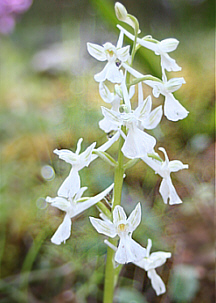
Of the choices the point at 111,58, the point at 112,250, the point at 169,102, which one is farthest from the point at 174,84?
the point at 112,250

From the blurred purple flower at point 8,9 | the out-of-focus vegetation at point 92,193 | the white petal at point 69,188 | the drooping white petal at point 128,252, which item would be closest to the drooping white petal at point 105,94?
the white petal at point 69,188

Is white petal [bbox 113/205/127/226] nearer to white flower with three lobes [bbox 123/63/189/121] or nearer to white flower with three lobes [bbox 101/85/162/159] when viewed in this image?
white flower with three lobes [bbox 101/85/162/159]

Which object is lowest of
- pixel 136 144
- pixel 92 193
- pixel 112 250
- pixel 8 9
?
pixel 112 250

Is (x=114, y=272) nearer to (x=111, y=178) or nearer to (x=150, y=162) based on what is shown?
(x=150, y=162)

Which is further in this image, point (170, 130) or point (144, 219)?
point (170, 130)

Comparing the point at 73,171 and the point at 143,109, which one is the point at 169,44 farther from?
the point at 73,171

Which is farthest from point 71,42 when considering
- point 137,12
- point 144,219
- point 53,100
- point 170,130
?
point 144,219

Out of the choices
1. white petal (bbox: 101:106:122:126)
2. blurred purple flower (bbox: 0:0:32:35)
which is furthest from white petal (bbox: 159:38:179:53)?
blurred purple flower (bbox: 0:0:32:35)
